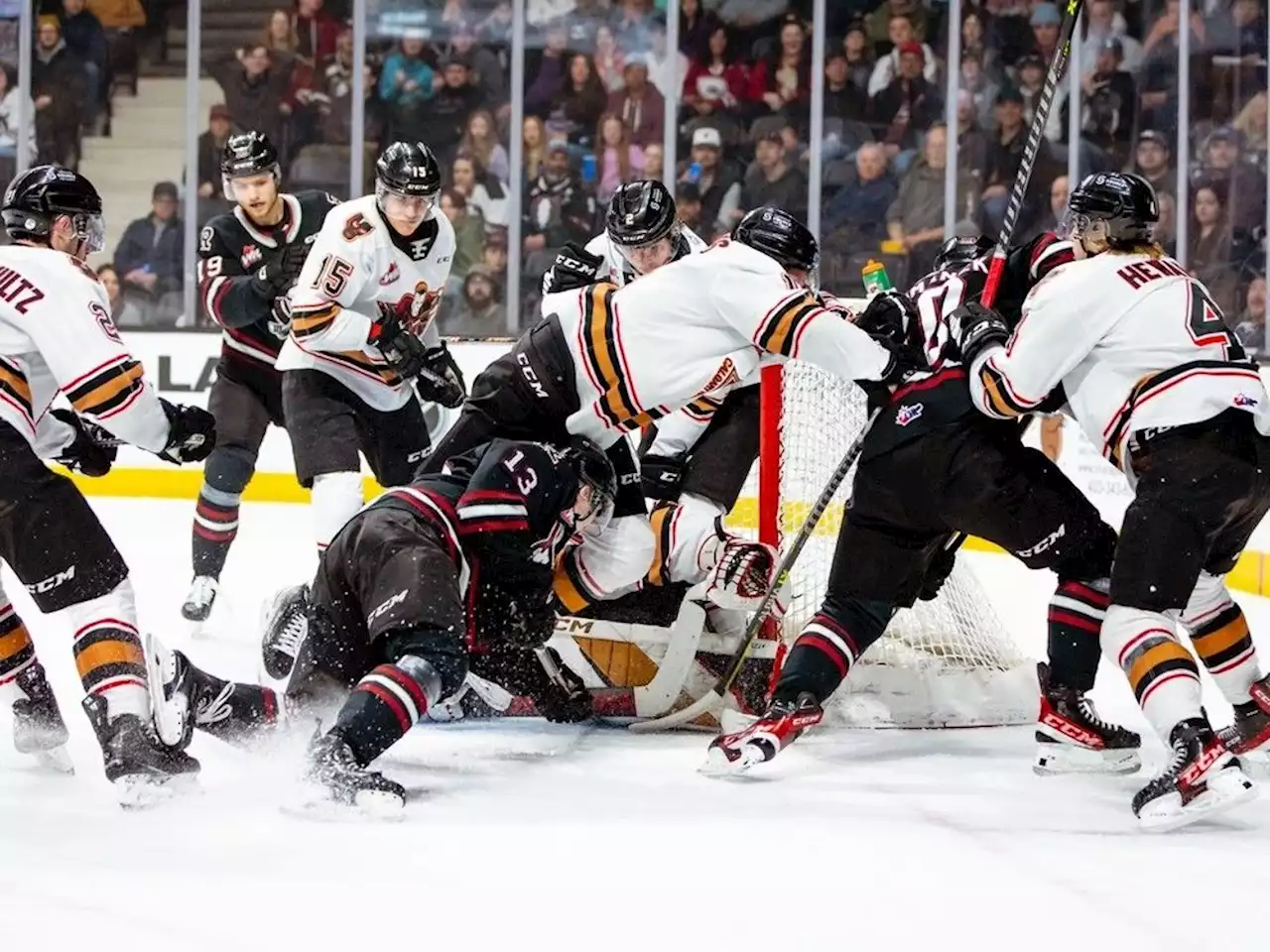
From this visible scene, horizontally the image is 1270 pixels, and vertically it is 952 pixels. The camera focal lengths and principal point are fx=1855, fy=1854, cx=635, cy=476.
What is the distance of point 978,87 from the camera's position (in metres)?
7.15

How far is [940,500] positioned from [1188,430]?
46 centimetres

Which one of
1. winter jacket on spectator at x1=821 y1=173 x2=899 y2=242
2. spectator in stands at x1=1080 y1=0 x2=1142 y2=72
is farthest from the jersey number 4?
spectator in stands at x1=1080 y1=0 x2=1142 y2=72

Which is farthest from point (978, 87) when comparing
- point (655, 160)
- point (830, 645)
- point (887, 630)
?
point (830, 645)

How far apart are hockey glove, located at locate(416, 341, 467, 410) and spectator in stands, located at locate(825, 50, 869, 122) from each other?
3374mm

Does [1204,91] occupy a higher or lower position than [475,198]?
higher

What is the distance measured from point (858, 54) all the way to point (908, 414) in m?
4.29

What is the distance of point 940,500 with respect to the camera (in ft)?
10.7

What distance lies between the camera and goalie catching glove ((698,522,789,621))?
3469mm

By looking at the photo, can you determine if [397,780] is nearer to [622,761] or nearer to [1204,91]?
[622,761]

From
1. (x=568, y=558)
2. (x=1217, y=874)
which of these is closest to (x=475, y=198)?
(x=568, y=558)

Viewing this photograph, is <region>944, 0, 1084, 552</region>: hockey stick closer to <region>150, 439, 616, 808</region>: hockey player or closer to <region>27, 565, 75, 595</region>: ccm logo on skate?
<region>150, 439, 616, 808</region>: hockey player

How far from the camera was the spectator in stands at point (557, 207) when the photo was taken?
24.0 ft

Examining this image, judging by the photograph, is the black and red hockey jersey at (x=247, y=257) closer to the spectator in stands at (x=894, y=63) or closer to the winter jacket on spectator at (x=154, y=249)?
the winter jacket on spectator at (x=154, y=249)

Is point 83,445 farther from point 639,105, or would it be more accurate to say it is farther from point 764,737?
Answer: point 639,105
